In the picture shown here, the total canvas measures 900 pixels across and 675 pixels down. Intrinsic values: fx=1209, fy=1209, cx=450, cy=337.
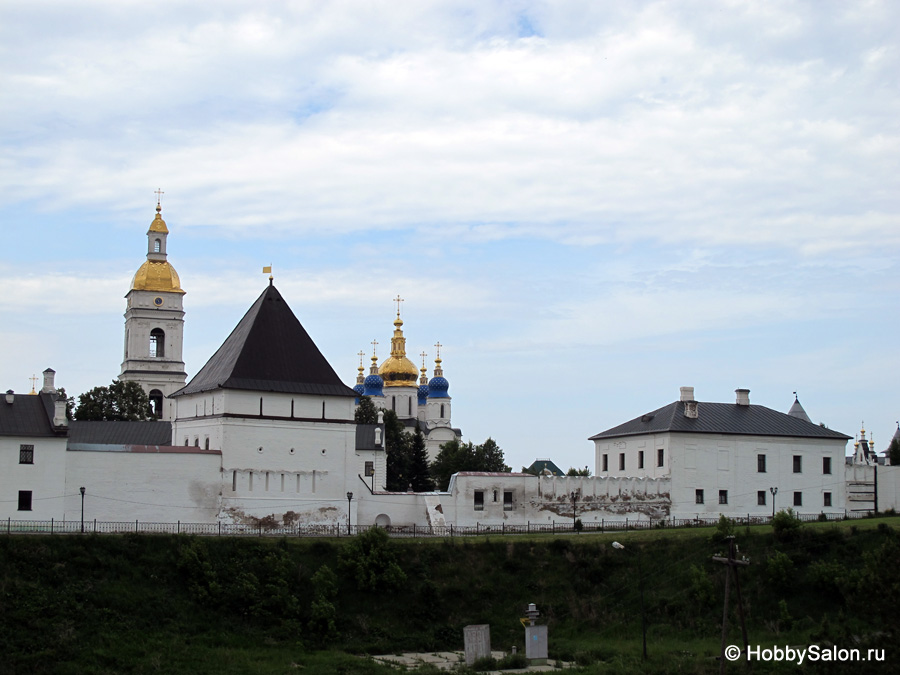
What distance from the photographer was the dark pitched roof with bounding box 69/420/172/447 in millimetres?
68125

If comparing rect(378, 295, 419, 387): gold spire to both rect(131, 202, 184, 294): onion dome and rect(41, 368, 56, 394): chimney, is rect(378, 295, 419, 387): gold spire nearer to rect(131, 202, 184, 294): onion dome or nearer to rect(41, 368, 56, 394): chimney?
rect(131, 202, 184, 294): onion dome

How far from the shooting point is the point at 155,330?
96312mm

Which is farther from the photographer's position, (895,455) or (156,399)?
(156,399)

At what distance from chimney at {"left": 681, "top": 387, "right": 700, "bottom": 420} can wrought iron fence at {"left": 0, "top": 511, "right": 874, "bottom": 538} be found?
542cm

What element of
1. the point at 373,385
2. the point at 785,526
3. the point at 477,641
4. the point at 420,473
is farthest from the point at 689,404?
the point at 373,385

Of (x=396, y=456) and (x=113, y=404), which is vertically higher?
(x=113, y=404)

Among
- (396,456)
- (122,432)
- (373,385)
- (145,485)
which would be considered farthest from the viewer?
(373,385)

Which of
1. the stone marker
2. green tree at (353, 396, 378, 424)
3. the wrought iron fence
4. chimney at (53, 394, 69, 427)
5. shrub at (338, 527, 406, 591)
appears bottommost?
the stone marker

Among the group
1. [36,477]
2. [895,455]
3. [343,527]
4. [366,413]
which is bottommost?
[343,527]

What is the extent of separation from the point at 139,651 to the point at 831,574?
2267 centimetres

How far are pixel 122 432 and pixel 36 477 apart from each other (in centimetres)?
2347

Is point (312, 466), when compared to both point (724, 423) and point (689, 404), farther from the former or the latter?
point (724, 423)

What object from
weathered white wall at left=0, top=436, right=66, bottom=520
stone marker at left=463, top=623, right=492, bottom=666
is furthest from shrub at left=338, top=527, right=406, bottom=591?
weathered white wall at left=0, top=436, right=66, bottom=520

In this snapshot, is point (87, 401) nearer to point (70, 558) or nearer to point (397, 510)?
point (397, 510)
